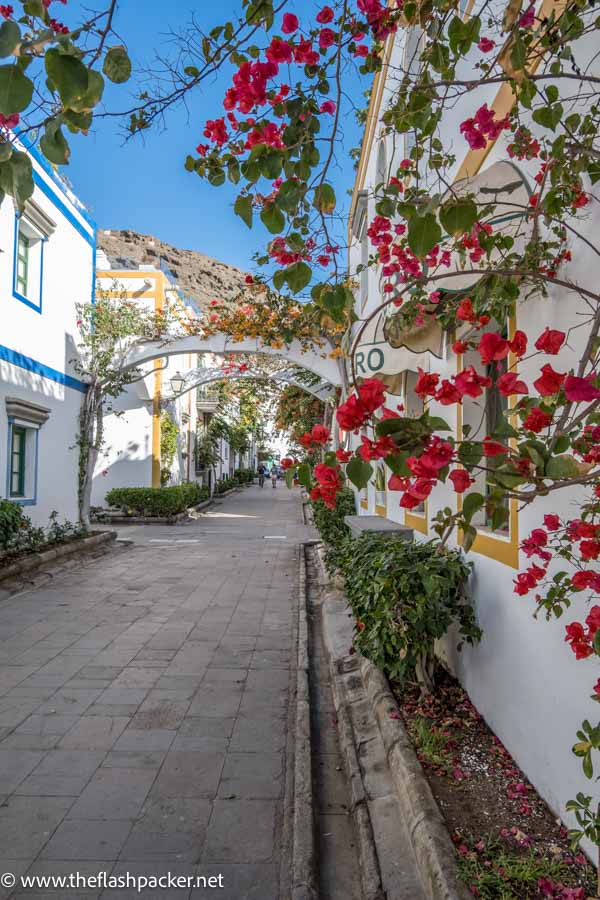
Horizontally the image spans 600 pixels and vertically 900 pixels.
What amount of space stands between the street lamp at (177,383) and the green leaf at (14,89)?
16.4 meters

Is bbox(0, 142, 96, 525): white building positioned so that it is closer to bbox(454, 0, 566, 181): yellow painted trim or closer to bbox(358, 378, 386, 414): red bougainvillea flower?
bbox(454, 0, 566, 181): yellow painted trim

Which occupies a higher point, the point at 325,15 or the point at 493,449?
the point at 325,15

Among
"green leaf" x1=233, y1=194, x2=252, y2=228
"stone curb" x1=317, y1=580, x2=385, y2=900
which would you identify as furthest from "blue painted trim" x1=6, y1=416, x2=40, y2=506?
"green leaf" x1=233, y1=194, x2=252, y2=228

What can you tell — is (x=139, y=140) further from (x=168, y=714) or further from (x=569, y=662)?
(x=168, y=714)

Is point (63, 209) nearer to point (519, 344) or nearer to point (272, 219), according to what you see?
point (272, 219)

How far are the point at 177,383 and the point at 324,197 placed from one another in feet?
52.0

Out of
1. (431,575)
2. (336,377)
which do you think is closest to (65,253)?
(336,377)

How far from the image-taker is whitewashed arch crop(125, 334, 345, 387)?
12.4 m

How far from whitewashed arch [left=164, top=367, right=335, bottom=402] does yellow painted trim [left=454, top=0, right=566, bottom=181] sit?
958 cm

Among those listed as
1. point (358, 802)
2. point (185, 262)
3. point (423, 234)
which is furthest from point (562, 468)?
point (185, 262)

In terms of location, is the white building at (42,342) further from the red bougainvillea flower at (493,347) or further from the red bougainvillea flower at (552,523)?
the red bougainvillea flower at (493,347)

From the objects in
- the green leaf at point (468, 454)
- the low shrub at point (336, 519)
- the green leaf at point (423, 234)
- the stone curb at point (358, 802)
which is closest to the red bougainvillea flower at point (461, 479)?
the green leaf at point (468, 454)

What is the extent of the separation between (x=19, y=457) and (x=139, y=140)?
28.0 feet

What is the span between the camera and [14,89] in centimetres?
122
